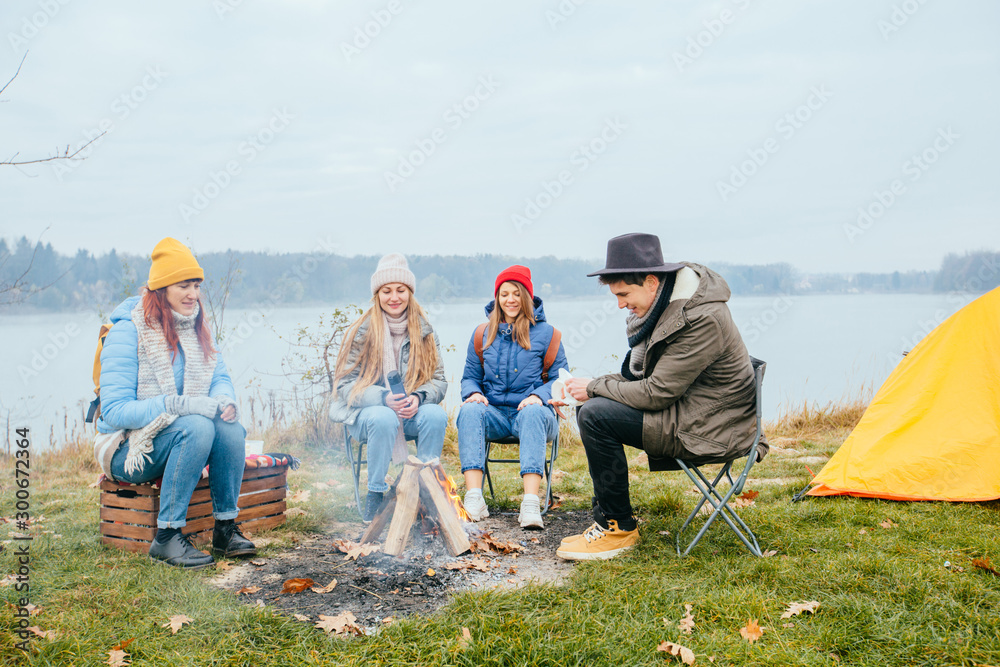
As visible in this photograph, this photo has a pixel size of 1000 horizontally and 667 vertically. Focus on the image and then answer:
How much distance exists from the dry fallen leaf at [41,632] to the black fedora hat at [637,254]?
280 centimetres

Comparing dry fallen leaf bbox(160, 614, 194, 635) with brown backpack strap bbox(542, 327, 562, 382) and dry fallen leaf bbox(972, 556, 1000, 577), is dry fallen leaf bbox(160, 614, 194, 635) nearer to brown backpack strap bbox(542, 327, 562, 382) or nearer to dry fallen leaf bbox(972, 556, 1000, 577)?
brown backpack strap bbox(542, 327, 562, 382)

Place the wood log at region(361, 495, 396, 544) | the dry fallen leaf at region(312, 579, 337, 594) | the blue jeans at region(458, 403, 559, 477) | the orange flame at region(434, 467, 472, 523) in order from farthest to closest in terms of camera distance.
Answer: the blue jeans at region(458, 403, 559, 477), the orange flame at region(434, 467, 472, 523), the wood log at region(361, 495, 396, 544), the dry fallen leaf at region(312, 579, 337, 594)

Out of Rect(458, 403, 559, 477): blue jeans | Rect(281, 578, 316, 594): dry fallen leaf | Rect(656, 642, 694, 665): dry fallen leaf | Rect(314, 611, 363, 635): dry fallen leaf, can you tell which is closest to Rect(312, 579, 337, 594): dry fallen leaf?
Rect(281, 578, 316, 594): dry fallen leaf

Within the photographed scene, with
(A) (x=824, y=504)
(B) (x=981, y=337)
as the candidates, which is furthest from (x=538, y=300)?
(B) (x=981, y=337)

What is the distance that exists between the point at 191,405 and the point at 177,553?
73 cm

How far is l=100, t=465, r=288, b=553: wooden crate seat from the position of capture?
357cm

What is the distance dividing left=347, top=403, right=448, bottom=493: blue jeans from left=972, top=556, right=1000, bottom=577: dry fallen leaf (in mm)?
2788

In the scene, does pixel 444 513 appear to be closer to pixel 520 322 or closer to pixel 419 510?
pixel 419 510

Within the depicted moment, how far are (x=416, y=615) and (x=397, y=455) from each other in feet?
5.53

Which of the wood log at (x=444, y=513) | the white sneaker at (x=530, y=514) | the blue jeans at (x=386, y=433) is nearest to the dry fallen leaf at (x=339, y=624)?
the wood log at (x=444, y=513)

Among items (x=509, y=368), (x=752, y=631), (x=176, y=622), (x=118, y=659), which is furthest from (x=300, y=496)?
(x=752, y=631)

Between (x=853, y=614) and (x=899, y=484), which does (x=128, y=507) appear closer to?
(x=853, y=614)

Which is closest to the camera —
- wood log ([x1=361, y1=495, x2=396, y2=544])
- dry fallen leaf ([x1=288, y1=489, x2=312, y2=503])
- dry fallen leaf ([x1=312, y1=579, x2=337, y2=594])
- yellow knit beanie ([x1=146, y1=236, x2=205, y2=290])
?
dry fallen leaf ([x1=312, y1=579, x2=337, y2=594])

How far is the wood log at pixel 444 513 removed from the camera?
142 inches
